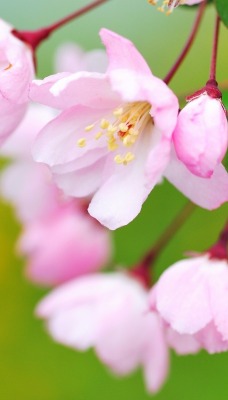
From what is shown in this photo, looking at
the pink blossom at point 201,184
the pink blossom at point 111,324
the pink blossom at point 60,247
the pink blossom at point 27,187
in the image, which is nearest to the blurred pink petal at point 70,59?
the pink blossom at point 27,187

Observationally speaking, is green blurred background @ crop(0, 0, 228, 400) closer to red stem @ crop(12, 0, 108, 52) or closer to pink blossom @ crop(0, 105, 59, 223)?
pink blossom @ crop(0, 105, 59, 223)

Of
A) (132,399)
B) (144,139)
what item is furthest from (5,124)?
(132,399)

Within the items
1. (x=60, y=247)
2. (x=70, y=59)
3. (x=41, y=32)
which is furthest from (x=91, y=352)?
(x=41, y=32)

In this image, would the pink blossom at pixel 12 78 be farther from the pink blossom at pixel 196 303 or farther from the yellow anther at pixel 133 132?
the pink blossom at pixel 196 303

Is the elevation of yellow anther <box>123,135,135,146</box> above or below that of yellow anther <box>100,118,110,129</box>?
below

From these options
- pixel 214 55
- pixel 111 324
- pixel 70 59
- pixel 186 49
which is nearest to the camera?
pixel 214 55

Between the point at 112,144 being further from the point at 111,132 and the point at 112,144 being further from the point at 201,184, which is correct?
the point at 201,184

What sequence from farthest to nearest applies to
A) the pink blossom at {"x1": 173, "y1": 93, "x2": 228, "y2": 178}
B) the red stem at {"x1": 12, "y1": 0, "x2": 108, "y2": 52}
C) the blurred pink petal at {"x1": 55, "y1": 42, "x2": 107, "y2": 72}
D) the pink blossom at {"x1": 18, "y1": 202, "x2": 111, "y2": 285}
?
the pink blossom at {"x1": 18, "y1": 202, "x2": 111, "y2": 285} < the blurred pink petal at {"x1": 55, "y1": 42, "x2": 107, "y2": 72} < the red stem at {"x1": 12, "y1": 0, "x2": 108, "y2": 52} < the pink blossom at {"x1": 173, "y1": 93, "x2": 228, "y2": 178}

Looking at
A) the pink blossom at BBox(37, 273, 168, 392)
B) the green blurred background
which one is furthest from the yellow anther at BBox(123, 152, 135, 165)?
the green blurred background
